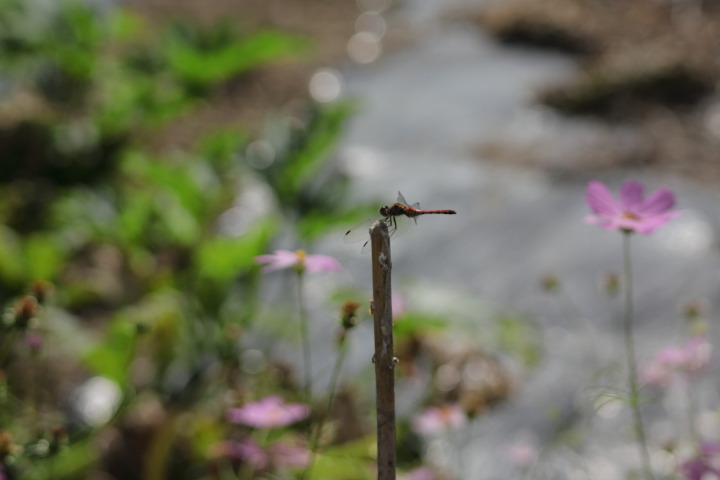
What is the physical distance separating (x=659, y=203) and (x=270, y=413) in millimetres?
637

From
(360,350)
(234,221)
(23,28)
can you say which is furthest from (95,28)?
(360,350)

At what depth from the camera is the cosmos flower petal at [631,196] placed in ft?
3.34

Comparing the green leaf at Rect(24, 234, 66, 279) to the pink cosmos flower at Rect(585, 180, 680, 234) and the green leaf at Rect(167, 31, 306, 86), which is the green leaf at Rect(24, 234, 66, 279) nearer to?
the green leaf at Rect(167, 31, 306, 86)

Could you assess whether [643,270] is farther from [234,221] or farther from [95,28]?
[95,28]

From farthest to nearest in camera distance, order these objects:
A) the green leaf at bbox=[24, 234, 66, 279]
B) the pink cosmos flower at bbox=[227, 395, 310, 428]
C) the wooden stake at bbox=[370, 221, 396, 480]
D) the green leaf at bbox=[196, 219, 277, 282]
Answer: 1. the green leaf at bbox=[24, 234, 66, 279]
2. the green leaf at bbox=[196, 219, 277, 282]
3. the pink cosmos flower at bbox=[227, 395, 310, 428]
4. the wooden stake at bbox=[370, 221, 396, 480]

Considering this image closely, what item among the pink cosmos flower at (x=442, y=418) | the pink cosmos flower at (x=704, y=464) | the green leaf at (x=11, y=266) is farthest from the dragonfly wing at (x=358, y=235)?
the green leaf at (x=11, y=266)

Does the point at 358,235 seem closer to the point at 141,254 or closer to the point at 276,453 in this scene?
the point at 141,254

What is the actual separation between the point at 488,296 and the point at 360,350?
46cm

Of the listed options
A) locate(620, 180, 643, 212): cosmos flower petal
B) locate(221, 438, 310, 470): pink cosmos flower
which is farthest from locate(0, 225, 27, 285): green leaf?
locate(620, 180, 643, 212): cosmos flower petal

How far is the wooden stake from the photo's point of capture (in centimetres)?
75

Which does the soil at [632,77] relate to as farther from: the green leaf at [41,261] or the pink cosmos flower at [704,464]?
the pink cosmos flower at [704,464]

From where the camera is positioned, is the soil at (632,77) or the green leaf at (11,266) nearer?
the green leaf at (11,266)

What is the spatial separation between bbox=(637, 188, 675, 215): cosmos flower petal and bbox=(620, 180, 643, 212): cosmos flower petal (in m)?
0.01

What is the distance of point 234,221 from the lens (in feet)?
11.6
